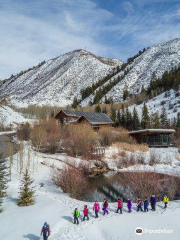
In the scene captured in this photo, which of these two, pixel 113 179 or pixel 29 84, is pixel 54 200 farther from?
pixel 29 84

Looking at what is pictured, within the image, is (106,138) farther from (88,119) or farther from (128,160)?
(88,119)

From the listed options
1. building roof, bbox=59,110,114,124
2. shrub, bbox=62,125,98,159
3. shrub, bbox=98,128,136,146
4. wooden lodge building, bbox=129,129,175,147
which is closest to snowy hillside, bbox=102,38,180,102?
building roof, bbox=59,110,114,124

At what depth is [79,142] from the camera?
37688 millimetres

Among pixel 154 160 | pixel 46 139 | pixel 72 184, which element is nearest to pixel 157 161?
pixel 154 160

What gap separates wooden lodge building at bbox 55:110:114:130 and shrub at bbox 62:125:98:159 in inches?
419

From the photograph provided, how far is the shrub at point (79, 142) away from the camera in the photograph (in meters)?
37.2

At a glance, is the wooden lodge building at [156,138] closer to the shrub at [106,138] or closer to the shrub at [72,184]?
the shrub at [106,138]

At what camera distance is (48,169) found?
100 feet

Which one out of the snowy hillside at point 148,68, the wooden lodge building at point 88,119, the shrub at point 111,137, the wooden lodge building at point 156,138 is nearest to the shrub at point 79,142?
the shrub at point 111,137

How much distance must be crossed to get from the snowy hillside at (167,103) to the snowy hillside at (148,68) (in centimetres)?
2322

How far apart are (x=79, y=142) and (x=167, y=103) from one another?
49.9 meters

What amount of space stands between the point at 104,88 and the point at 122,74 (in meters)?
23.2

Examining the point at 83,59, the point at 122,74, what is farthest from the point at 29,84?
the point at 122,74

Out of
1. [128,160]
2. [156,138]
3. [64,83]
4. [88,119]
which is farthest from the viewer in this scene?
[64,83]
